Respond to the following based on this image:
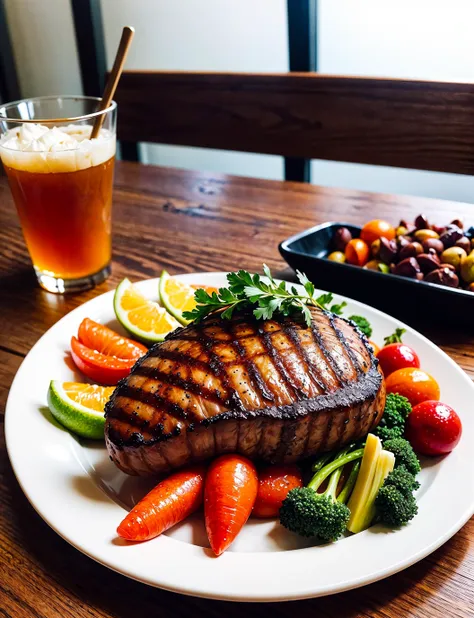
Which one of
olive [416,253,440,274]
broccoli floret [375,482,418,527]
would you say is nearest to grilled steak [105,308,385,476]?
broccoli floret [375,482,418,527]

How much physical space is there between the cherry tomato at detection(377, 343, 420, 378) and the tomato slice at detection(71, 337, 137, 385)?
703 millimetres

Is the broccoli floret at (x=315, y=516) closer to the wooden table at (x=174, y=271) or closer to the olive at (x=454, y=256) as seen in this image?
the wooden table at (x=174, y=271)

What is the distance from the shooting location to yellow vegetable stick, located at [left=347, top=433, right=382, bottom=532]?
3.89 ft

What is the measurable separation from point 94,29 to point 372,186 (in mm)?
2935

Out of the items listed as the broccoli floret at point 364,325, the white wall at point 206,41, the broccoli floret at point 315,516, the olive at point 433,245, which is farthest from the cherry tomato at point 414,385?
the white wall at point 206,41

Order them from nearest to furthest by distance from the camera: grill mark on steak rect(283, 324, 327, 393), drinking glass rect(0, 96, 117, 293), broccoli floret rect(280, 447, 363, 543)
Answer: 1. broccoli floret rect(280, 447, 363, 543)
2. grill mark on steak rect(283, 324, 327, 393)
3. drinking glass rect(0, 96, 117, 293)

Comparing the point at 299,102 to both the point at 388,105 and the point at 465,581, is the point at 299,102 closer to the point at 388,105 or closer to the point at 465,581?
the point at 388,105

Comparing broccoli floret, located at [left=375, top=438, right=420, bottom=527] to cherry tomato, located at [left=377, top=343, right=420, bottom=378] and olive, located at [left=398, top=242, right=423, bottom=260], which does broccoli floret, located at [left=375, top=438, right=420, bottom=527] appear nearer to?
cherry tomato, located at [left=377, top=343, right=420, bottom=378]

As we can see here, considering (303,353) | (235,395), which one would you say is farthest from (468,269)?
(235,395)

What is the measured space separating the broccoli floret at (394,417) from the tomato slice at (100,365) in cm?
69

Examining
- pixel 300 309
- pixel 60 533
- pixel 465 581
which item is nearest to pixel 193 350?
pixel 300 309

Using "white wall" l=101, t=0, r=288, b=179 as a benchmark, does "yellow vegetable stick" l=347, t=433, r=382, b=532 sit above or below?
below

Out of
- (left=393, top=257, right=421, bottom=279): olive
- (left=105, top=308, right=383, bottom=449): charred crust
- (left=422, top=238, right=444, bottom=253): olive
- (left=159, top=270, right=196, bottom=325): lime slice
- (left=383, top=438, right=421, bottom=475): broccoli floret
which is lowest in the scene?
(left=383, top=438, right=421, bottom=475): broccoli floret

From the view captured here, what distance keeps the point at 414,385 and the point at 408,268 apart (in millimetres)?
579
